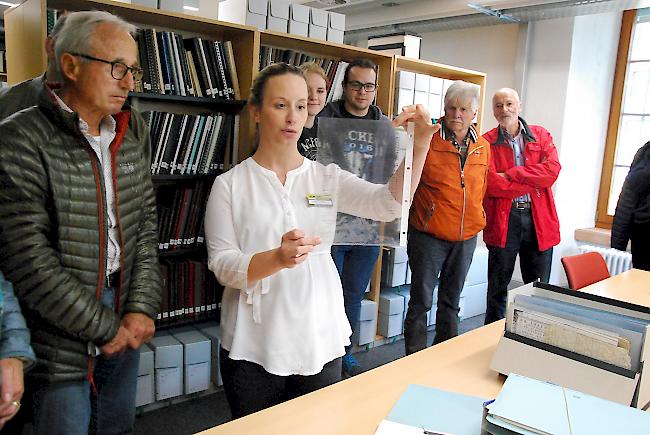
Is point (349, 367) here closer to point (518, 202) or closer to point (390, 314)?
point (390, 314)

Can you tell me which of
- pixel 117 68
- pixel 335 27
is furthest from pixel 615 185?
pixel 117 68

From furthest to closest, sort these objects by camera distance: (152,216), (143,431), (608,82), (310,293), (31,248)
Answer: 1. (608,82)
2. (143,431)
3. (152,216)
4. (310,293)
5. (31,248)

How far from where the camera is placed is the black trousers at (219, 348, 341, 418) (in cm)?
145

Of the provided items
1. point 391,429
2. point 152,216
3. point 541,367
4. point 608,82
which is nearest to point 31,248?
point 152,216

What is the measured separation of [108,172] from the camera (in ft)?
4.67

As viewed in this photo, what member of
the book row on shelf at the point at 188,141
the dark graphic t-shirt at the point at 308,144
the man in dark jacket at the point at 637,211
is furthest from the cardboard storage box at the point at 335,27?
the man in dark jacket at the point at 637,211

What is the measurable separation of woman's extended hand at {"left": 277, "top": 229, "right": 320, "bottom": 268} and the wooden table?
343 mm

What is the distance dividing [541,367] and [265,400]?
29.8 inches

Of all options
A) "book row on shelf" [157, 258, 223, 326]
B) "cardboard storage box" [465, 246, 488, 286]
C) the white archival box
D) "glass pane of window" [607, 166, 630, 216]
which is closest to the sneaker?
"book row on shelf" [157, 258, 223, 326]

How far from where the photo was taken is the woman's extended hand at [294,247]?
1271mm

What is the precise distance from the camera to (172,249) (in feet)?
8.97

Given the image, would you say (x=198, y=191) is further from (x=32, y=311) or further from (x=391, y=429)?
(x=391, y=429)

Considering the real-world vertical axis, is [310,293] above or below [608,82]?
below

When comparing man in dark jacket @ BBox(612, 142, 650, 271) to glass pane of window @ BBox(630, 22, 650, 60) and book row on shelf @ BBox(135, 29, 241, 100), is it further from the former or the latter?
book row on shelf @ BBox(135, 29, 241, 100)
